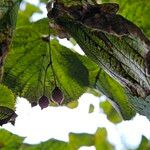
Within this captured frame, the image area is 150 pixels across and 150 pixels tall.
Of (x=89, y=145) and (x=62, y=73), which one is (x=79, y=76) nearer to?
(x=62, y=73)

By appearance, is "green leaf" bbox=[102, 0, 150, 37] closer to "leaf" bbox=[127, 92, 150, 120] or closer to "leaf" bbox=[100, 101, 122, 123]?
"leaf" bbox=[127, 92, 150, 120]

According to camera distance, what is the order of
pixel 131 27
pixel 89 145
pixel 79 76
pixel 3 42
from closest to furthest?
1. pixel 131 27
2. pixel 3 42
3. pixel 79 76
4. pixel 89 145

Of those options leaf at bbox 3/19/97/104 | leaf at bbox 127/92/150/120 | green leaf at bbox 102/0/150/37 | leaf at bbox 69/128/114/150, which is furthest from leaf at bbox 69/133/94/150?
green leaf at bbox 102/0/150/37

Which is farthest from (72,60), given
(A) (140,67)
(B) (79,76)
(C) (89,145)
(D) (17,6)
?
(C) (89,145)

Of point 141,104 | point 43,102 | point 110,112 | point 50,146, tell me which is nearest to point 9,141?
point 50,146

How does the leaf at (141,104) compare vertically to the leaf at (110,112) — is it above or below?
above

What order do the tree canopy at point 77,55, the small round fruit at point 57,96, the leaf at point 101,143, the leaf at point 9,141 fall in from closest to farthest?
the tree canopy at point 77,55, the small round fruit at point 57,96, the leaf at point 9,141, the leaf at point 101,143

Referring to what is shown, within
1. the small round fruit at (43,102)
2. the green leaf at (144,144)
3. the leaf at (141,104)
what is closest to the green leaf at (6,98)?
the small round fruit at (43,102)

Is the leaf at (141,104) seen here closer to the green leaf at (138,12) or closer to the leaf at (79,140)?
the green leaf at (138,12)
